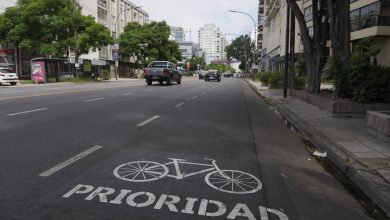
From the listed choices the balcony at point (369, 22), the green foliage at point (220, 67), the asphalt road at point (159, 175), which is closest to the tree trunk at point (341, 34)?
the asphalt road at point (159, 175)

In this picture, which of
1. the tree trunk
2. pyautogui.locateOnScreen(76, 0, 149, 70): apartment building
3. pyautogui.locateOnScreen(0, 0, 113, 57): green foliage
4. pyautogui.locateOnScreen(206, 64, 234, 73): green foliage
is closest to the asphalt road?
the tree trunk

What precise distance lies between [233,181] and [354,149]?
3032 mm

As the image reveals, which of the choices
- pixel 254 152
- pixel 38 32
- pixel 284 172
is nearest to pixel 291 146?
pixel 254 152

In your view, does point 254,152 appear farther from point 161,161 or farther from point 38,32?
point 38,32

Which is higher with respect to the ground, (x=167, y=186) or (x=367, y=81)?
(x=367, y=81)

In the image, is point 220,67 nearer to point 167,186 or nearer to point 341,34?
point 341,34

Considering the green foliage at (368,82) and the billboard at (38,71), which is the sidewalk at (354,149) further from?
the billboard at (38,71)

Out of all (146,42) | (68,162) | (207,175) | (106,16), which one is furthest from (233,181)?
(146,42)

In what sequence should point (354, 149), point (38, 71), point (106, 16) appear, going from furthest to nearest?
point (106, 16), point (38, 71), point (354, 149)

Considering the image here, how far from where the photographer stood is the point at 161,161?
19.9 ft

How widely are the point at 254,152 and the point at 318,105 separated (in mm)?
8150

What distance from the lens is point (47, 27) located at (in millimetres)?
42531

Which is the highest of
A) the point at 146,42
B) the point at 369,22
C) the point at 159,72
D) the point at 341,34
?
the point at 146,42

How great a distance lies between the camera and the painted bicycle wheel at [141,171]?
512cm
